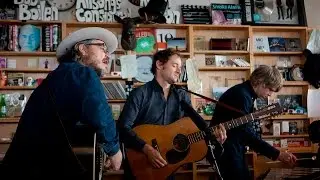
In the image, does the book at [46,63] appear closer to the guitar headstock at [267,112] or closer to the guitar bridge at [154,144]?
the guitar bridge at [154,144]

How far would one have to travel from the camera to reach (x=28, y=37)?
4.52 metres

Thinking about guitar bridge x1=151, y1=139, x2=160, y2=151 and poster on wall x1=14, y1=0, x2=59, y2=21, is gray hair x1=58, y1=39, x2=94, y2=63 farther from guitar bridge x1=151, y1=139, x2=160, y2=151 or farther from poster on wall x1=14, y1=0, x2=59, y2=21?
poster on wall x1=14, y1=0, x2=59, y2=21

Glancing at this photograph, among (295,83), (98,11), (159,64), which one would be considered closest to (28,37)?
(98,11)

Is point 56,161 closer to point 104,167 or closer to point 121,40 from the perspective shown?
point 104,167

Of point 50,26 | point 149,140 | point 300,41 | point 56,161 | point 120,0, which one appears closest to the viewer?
point 56,161

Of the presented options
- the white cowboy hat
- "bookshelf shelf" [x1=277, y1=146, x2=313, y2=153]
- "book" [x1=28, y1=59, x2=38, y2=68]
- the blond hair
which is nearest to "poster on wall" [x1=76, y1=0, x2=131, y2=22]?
"book" [x1=28, y1=59, x2=38, y2=68]

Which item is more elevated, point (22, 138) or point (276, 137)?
point (22, 138)

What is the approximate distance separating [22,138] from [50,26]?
9.64 ft

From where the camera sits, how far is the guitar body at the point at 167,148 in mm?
2879

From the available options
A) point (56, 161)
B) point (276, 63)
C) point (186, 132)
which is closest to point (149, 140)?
point (186, 132)

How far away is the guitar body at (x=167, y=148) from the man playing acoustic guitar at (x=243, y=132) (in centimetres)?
24

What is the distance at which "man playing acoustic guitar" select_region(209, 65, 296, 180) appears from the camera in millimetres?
2730

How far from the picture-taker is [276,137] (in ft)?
16.2

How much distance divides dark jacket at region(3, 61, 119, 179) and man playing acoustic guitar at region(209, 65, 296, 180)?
1.19 metres
